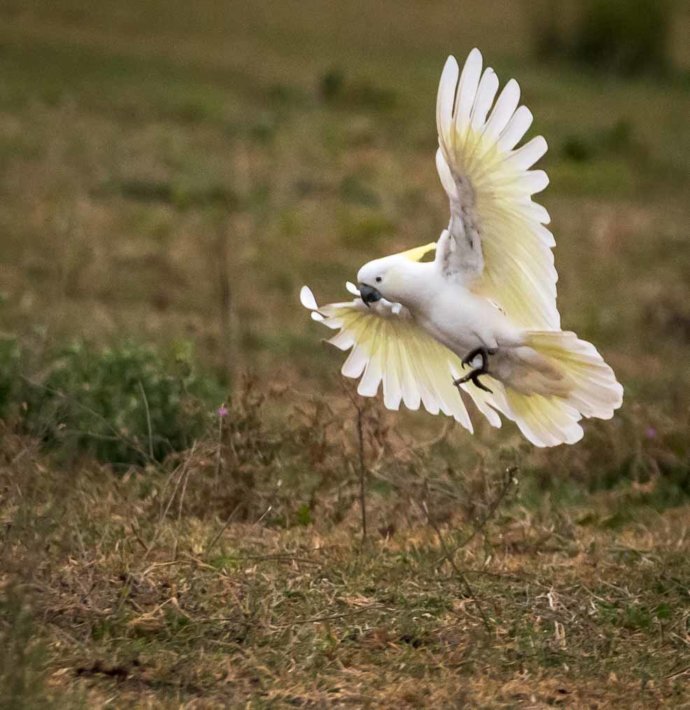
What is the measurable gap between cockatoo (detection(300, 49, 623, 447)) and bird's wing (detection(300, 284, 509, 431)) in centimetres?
2

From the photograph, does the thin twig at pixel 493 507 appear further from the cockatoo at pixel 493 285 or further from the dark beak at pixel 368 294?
the dark beak at pixel 368 294

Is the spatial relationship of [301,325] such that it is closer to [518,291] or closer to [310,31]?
[518,291]

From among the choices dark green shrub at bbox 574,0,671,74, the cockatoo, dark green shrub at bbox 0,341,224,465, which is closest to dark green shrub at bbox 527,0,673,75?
dark green shrub at bbox 574,0,671,74

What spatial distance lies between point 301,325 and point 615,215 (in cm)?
464

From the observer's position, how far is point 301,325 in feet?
33.3

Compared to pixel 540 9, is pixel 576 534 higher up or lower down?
lower down

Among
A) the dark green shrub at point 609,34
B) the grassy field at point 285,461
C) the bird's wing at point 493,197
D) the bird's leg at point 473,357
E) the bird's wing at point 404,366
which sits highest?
the dark green shrub at point 609,34

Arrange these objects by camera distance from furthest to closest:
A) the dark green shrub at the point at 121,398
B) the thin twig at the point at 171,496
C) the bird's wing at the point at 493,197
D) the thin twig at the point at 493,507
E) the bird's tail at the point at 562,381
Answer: the dark green shrub at the point at 121,398, the thin twig at the point at 171,496, the thin twig at the point at 493,507, the bird's tail at the point at 562,381, the bird's wing at the point at 493,197

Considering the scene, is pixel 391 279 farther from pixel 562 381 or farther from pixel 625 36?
pixel 625 36

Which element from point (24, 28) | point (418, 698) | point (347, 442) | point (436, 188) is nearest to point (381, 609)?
point (418, 698)

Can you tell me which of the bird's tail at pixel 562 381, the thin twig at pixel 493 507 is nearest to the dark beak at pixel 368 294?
the bird's tail at pixel 562 381

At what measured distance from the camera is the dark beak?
16.0 ft

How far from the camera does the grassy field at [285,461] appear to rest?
4.23m

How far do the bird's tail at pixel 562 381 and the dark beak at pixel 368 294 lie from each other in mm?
472
